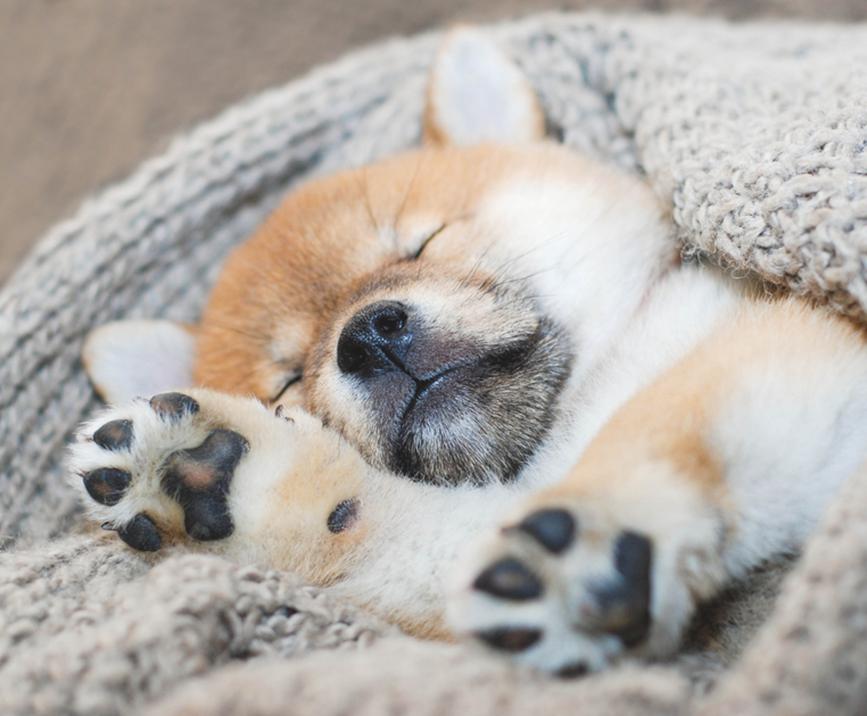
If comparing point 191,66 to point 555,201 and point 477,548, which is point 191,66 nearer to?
point 555,201

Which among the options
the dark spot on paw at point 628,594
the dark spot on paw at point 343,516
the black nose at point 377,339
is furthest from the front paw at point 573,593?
the black nose at point 377,339

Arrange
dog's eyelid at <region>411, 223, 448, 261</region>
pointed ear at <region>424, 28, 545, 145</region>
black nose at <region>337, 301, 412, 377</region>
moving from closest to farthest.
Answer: black nose at <region>337, 301, 412, 377</region> < dog's eyelid at <region>411, 223, 448, 261</region> < pointed ear at <region>424, 28, 545, 145</region>

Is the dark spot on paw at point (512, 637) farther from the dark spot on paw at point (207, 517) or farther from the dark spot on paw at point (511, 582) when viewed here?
the dark spot on paw at point (207, 517)

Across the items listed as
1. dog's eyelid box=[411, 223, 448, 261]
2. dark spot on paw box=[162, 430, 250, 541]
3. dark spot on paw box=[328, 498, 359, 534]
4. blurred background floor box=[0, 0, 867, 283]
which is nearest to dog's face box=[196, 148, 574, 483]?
dog's eyelid box=[411, 223, 448, 261]

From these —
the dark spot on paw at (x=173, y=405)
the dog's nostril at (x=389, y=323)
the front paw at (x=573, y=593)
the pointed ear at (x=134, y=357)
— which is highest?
the dog's nostril at (x=389, y=323)

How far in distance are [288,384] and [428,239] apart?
1.22 feet

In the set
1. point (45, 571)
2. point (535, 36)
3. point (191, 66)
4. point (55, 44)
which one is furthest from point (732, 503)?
point (55, 44)

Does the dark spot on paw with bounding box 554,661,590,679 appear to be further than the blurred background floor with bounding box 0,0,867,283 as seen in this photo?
No

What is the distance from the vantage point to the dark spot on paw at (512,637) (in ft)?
2.62

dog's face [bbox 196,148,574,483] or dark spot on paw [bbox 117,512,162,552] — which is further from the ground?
dog's face [bbox 196,148,574,483]

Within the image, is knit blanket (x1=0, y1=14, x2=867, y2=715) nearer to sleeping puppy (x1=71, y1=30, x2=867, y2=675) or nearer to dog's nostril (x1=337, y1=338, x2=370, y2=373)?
sleeping puppy (x1=71, y1=30, x2=867, y2=675)

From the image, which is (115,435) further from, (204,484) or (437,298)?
(437,298)

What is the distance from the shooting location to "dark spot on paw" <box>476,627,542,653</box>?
798 mm

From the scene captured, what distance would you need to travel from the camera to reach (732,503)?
92 centimetres
